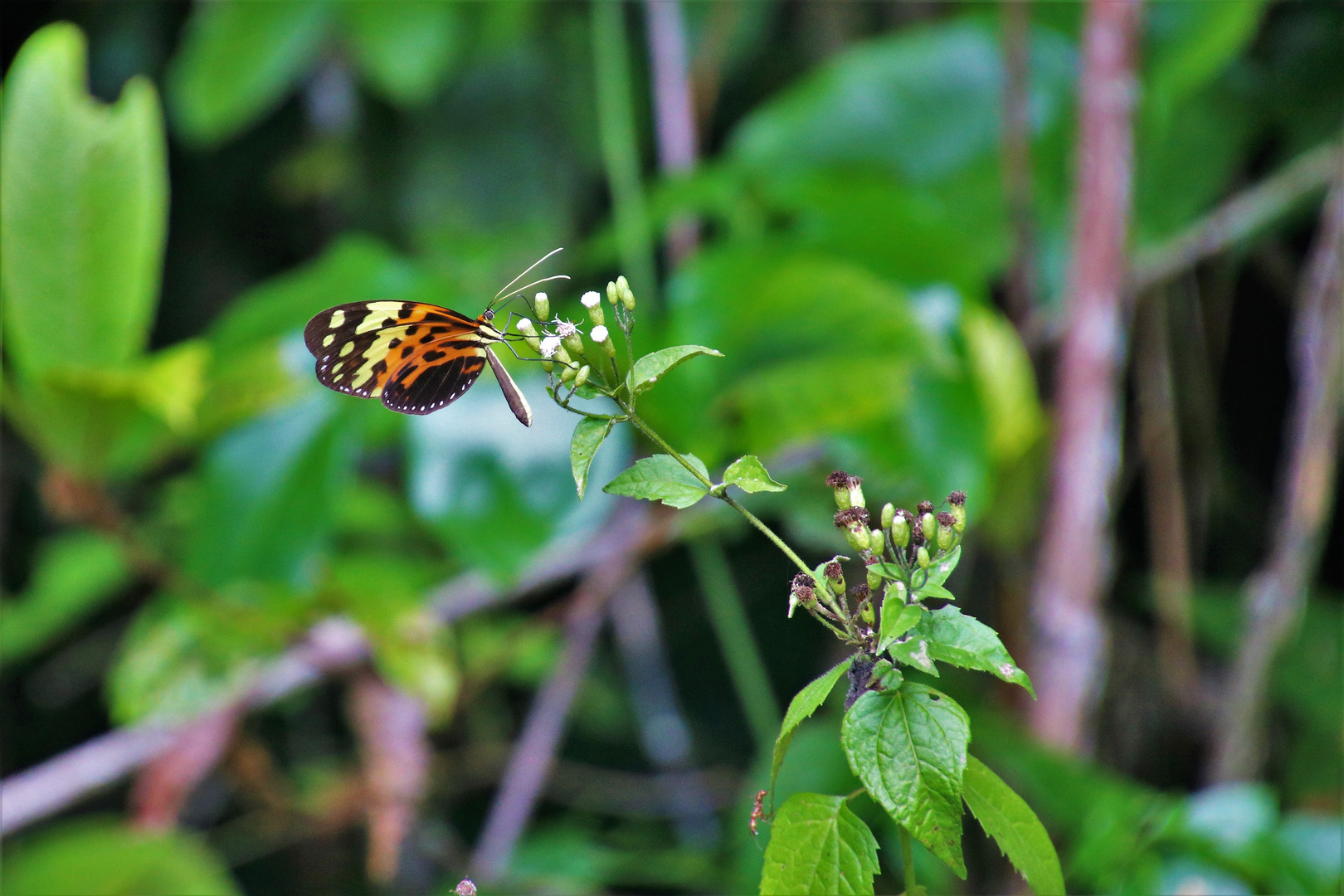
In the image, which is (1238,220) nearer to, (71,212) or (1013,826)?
(1013,826)

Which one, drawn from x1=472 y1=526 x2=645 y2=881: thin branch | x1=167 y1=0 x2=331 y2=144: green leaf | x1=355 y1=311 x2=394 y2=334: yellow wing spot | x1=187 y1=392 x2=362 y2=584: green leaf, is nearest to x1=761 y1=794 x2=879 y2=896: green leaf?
x1=355 y1=311 x2=394 y2=334: yellow wing spot

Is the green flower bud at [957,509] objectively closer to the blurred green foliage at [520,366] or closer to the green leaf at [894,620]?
the green leaf at [894,620]

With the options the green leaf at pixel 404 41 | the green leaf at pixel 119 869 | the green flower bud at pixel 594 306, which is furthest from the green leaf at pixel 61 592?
the green flower bud at pixel 594 306

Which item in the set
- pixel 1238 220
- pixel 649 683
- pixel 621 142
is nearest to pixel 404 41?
pixel 621 142

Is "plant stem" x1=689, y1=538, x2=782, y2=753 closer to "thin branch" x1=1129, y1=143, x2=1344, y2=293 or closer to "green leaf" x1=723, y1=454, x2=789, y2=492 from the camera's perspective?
"thin branch" x1=1129, y1=143, x2=1344, y2=293

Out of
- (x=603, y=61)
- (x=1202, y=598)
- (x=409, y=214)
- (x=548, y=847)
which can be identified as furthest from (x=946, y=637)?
(x=409, y=214)

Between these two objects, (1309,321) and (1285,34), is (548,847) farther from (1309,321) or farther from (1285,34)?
(1285,34)
